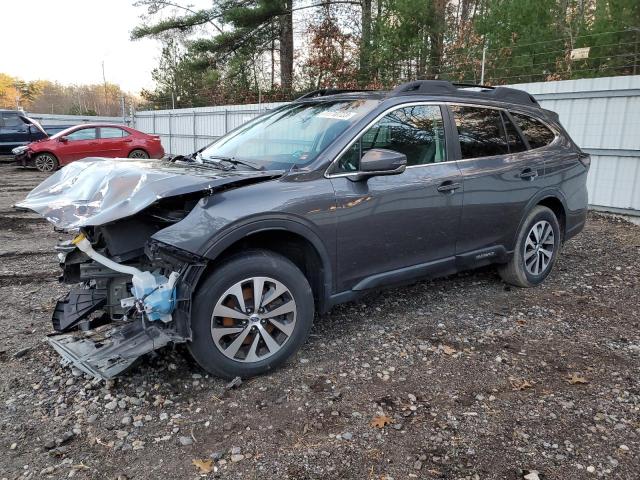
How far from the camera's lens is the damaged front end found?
284 centimetres

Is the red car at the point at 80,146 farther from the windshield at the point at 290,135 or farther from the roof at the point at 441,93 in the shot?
the roof at the point at 441,93

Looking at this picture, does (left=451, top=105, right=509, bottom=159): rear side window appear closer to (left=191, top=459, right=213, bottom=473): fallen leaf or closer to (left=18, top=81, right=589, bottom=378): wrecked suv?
(left=18, top=81, right=589, bottom=378): wrecked suv

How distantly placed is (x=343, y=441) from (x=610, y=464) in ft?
4.28

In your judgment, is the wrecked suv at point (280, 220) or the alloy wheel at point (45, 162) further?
the alloy wheel at point (45, 162)

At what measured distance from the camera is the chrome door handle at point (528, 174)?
4.51 m

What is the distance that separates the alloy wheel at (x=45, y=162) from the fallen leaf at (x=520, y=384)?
15664 mm

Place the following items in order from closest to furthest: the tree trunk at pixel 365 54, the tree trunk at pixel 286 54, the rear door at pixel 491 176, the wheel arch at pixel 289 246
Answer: the wheel arch at pixel 289 246 < the rear door at pixel 491 176 < the tree trunk at pixel 365 54 < the tree trunk at pixel 286 54

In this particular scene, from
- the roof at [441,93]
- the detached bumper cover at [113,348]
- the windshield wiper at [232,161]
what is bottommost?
the detached bumper cover at [113,348]

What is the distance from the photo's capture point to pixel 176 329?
2861 mm

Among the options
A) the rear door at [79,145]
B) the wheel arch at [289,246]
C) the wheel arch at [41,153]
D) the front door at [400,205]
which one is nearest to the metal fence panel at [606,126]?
the front door at [400,205]

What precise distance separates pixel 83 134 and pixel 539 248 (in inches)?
571

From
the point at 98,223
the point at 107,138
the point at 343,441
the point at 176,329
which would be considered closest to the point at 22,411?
the point at 176,329

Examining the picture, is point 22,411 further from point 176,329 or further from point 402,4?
point 402,4

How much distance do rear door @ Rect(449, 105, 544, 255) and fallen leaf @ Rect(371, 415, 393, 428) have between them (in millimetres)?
1812
